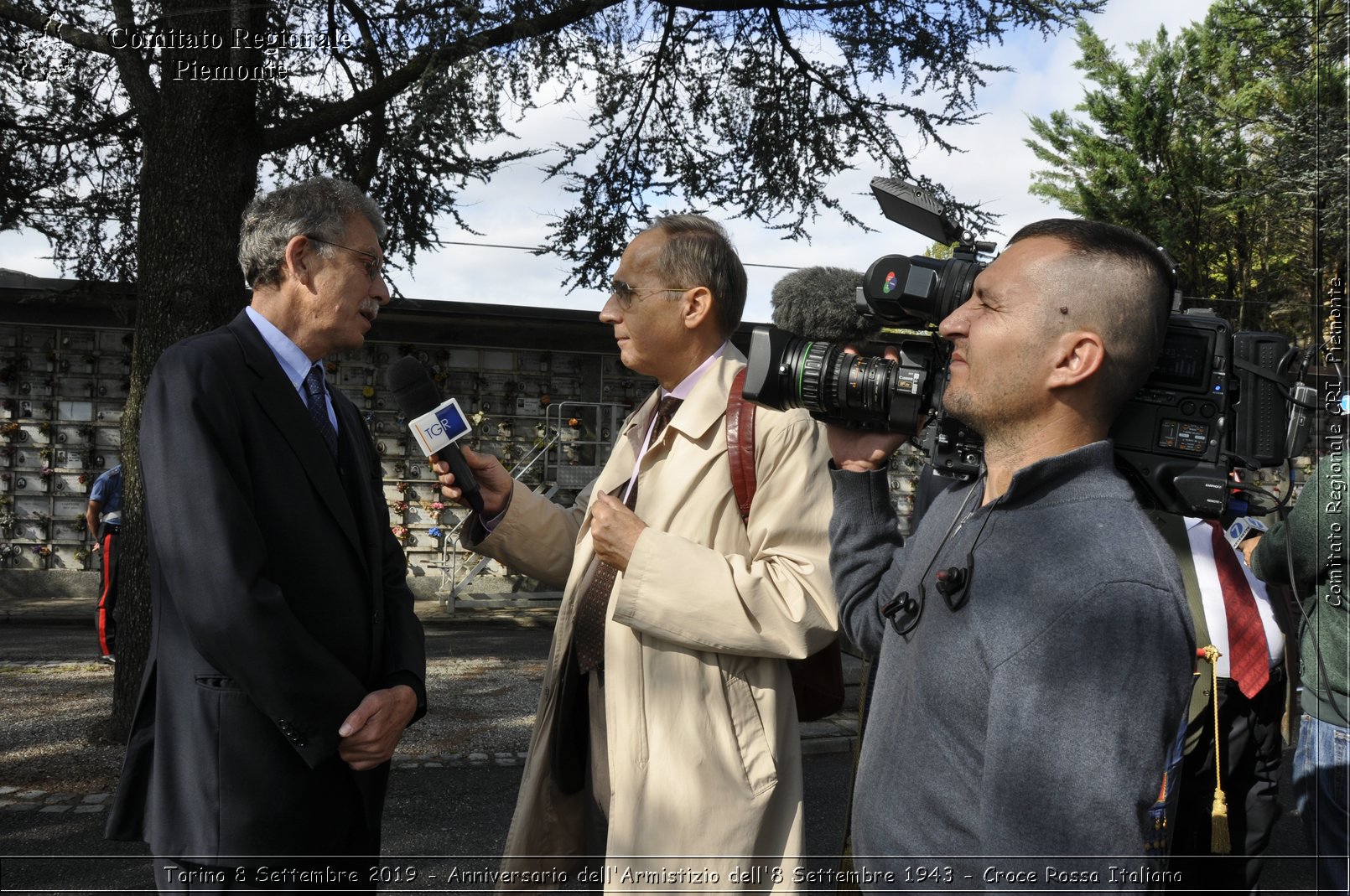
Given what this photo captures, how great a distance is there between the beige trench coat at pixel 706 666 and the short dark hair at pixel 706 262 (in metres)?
0.26

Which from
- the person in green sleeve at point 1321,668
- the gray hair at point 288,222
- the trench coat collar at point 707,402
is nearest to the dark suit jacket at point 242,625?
the gray hair at point 288,222

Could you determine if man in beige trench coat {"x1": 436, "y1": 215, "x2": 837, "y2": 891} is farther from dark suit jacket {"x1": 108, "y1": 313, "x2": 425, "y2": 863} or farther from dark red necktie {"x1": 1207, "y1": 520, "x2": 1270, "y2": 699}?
dark red necktie {"x1": 1207, "y1": 520, "x2": 1270, "y2": 699}

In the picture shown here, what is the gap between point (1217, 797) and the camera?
2.94m

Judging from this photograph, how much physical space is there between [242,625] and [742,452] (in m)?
1.16

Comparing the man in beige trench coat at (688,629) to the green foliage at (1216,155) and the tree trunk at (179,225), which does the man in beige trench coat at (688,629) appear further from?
the green foliage at (1216,155)

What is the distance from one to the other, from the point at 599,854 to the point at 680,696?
0.61m

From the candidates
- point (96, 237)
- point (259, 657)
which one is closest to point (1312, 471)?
point (259, 657)

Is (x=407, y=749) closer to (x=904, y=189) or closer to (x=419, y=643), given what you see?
(x=419, y=643)

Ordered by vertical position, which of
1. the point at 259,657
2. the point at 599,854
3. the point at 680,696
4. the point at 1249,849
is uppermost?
the point at 259,657

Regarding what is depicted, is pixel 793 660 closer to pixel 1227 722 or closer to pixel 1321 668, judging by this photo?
pixel 1321 668

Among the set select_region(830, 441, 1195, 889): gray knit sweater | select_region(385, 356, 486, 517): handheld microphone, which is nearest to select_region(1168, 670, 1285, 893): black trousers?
select_region(830, 441, 1195, 889): gray knit sweater

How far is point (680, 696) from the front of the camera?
2301mm

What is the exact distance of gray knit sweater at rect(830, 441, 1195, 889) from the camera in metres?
1.25

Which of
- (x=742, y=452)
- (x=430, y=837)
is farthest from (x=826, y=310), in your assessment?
(x=430, y=837)
